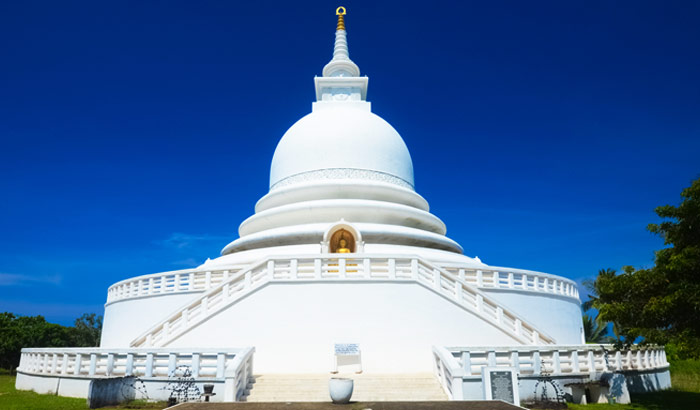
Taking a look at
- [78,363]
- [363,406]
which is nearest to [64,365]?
[78,363]

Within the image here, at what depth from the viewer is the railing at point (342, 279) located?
15539mm

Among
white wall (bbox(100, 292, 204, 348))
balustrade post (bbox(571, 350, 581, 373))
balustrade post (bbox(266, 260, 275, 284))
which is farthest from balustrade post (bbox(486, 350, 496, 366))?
white wall (bbox(100, 292, 204, 348))

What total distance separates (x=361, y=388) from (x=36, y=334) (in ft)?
97.1

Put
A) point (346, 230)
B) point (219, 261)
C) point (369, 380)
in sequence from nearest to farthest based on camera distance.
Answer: point (369, 380), point (346, 230), point (219, 261)

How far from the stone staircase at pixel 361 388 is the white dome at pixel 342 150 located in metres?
13.6

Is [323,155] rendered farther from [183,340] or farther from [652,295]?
[652,295]

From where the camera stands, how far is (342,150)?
26109 mm

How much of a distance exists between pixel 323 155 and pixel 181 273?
10003 mm

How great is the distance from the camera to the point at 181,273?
1936 centimetres

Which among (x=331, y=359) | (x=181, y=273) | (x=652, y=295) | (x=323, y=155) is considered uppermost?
(x=323, y=155)

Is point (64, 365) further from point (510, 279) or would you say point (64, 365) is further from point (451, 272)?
point (510, 279)

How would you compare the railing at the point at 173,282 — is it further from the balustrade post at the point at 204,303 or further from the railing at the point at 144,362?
the railing at the point at 144,362

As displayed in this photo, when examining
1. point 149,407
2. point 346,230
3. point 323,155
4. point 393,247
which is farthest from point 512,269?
point 149,407

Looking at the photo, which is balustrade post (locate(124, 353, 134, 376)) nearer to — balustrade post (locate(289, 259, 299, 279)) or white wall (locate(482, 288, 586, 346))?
balustrade post (locate(289, 259, 299, 279))
